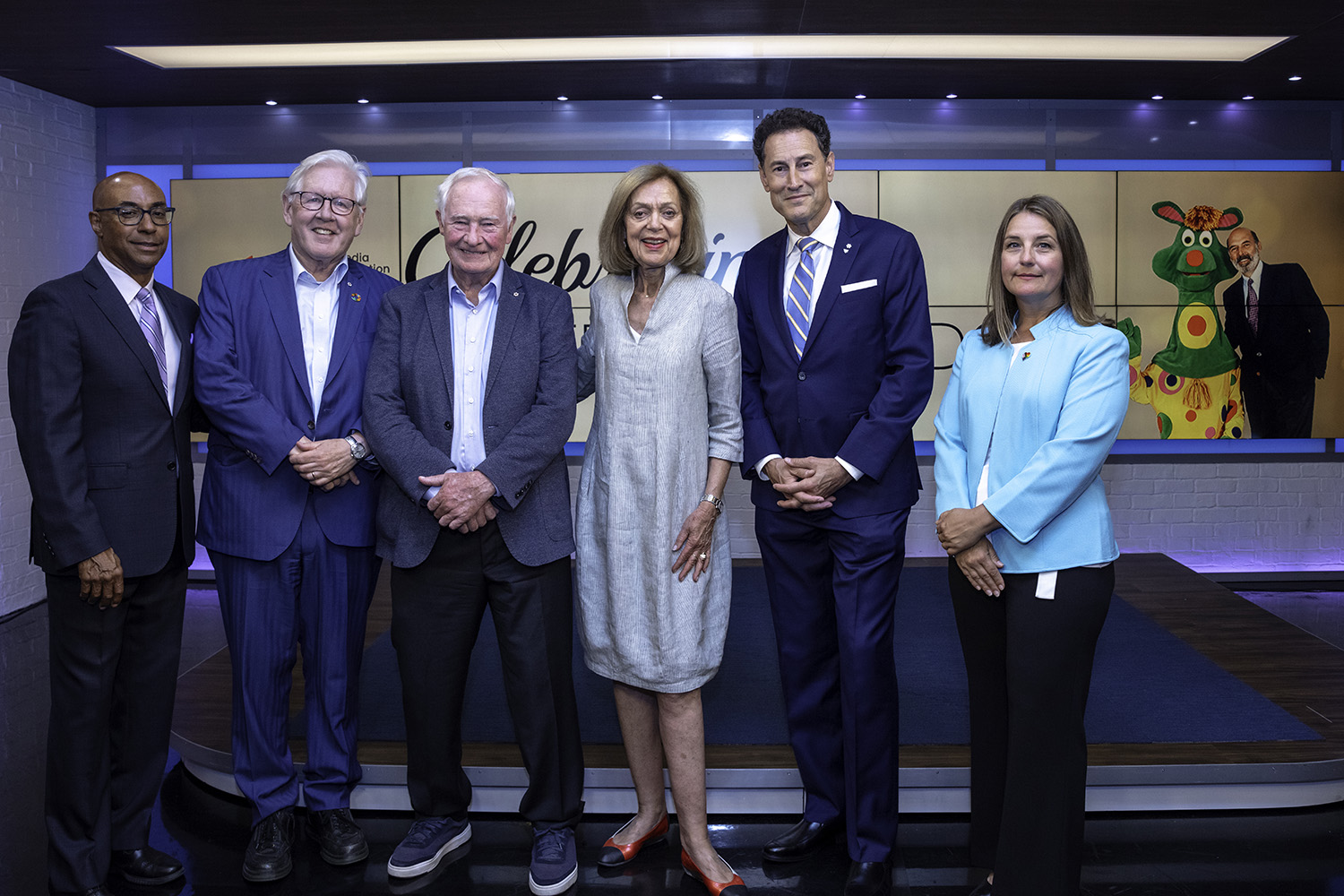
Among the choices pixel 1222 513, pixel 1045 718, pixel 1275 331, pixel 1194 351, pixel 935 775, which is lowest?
pixel 935 775

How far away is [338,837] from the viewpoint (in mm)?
2645

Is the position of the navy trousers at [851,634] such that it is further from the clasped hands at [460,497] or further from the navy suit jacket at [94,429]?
the navy suit jacket at [94,429]

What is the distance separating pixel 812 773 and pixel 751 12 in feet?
11.4

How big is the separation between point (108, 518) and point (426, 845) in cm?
124

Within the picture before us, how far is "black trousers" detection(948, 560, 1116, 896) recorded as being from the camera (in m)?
2.07

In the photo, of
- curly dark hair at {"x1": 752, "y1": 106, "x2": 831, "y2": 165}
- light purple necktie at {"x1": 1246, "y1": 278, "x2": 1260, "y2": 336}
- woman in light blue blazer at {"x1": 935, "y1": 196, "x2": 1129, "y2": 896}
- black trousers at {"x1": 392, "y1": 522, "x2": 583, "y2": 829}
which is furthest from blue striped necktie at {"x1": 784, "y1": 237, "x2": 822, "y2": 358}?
light purple necktie at {"x1": 1246, "y1": 278, "x2": 1260, "y2": 336}

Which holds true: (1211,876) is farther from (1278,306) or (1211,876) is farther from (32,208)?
(32,208)

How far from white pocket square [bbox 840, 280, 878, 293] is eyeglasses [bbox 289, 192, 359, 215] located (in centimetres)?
139

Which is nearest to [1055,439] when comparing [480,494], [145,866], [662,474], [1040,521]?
[1040,521]

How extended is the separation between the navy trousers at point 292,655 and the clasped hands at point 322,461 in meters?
0.13

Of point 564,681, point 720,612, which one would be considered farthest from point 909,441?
point 564,681

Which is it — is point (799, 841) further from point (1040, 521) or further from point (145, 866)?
point (145, 866)

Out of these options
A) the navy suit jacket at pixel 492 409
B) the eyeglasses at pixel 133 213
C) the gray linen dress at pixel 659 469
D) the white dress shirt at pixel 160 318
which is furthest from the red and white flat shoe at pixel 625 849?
the eyeglasses at pixel 133 213

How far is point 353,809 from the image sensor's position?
300 centimetres
